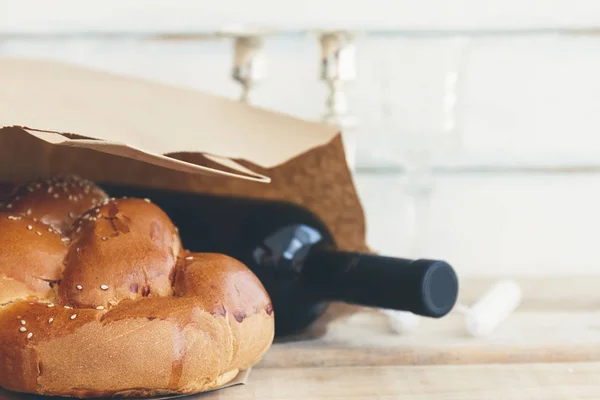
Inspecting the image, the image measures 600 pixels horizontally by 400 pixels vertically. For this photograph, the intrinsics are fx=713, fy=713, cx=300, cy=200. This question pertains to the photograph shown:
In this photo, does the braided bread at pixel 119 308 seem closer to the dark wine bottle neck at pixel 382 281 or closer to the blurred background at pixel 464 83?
the dark wine bottle neck at pixel 382 281

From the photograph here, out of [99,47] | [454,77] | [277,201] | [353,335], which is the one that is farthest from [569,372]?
[99,47]

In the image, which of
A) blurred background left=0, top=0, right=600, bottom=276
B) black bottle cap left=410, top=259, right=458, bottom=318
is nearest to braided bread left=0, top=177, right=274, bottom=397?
black bottle cap left=410, top=259, right=458, bottom=318

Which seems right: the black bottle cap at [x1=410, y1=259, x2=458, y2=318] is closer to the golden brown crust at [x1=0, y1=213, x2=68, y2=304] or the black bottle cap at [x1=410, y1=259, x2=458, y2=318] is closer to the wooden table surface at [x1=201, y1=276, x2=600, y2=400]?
the wooden table surface at [x1=201, y1=276, x2=600, y2=400]

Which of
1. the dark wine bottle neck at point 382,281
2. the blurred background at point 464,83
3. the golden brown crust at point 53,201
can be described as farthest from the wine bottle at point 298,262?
the blurred background at point 464,83

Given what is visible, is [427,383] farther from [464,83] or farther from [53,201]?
[464,83]

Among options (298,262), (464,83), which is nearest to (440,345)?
(298,262)

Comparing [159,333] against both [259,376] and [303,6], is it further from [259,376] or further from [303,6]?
[303,6]

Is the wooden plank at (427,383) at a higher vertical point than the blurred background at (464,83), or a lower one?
lower
